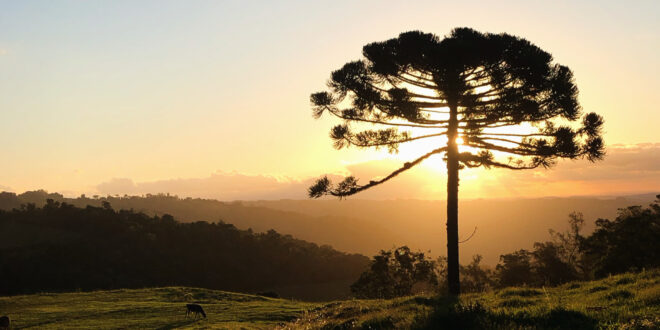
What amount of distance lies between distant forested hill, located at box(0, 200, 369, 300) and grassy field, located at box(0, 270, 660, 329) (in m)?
73.5

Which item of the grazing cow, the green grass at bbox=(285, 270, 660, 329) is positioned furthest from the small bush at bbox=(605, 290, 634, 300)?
the grazing cow

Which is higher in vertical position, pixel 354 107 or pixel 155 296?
pixel 354 107

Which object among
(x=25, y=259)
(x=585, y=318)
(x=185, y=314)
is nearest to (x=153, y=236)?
(x=25, y=259)

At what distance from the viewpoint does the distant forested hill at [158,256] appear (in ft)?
351

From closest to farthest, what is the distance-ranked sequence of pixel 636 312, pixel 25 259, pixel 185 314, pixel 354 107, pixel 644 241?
pixel 636 312
pixel 354 107
pixel 185 314
pixel 644 241
pixel 25 259

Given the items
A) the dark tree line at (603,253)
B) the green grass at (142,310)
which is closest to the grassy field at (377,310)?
the green grass at (142,310)

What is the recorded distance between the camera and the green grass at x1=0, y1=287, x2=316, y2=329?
26094 mm

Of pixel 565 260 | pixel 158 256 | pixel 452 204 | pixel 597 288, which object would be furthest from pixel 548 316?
pixel 158 256

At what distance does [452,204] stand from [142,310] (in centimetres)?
1949

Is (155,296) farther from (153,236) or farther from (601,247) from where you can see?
(153,236)

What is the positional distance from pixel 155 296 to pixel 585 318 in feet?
107

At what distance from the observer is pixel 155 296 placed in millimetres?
37312

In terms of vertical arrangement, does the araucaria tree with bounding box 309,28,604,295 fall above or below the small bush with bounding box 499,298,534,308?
above

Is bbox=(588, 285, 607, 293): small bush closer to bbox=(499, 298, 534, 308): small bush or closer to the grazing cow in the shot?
bbox=(499, 298, 534, 308): small bush
